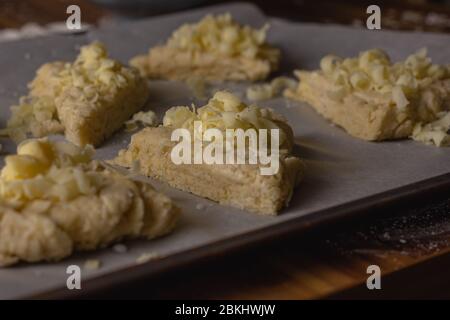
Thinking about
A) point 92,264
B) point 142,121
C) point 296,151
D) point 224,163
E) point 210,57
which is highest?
point 210,57

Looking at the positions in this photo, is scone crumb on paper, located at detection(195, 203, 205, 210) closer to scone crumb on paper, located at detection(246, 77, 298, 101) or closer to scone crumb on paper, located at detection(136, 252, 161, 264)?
scone crumb on paper, located at detection(136, 252, 161, 264)

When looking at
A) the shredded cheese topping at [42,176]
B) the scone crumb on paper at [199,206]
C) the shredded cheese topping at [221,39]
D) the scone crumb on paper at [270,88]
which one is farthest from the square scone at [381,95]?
the shredded cheese topping at [42,176]

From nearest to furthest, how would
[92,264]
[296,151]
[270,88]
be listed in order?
[92,264] → [296,151] → [270,88]

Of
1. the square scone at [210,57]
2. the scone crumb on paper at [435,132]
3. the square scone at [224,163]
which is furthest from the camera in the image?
the square scone at [210,57]

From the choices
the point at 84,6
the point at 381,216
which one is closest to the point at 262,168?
the point at 381,216

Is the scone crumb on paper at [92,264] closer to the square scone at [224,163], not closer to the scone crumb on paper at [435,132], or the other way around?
the square scone at [224,163]

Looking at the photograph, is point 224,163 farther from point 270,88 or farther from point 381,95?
point 270,88

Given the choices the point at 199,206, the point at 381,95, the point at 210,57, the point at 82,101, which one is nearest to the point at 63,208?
the point at 199,206
